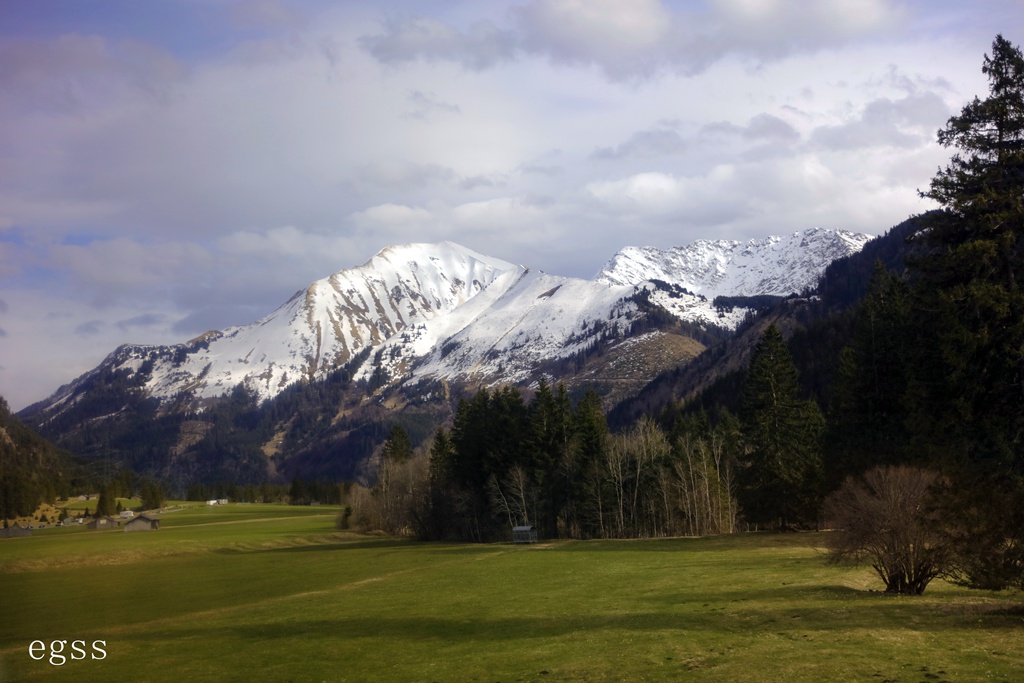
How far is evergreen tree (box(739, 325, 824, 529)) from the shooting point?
72625 millimetres

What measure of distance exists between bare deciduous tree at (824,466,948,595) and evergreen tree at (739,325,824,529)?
134 feet

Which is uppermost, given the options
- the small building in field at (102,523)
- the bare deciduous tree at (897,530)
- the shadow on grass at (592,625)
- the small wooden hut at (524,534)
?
the bare deciduous tree at (897,530)

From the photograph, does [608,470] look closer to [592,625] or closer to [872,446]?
[872,446]

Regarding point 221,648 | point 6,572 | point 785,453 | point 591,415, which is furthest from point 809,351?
point 221,648

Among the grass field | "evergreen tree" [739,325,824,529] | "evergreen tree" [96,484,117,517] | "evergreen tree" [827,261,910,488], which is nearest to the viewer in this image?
the grass field

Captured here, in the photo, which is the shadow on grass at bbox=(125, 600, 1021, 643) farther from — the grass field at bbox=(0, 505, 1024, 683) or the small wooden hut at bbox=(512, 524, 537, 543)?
the small wooden hut at bbox=(512, 524, 537, 543)

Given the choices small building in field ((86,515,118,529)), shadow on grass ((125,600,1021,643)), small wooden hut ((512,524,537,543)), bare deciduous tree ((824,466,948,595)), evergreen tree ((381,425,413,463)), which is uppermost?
evergreen tree ((381,425,413,463))

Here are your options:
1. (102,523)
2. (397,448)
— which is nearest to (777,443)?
(397,448)

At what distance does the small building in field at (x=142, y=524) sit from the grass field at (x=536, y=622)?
67816 mm

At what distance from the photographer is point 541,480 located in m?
100

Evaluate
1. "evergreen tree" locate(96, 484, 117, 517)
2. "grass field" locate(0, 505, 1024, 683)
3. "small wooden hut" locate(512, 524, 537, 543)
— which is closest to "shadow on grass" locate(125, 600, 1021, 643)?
"grass field" locate(0, 505, 1024, 683)

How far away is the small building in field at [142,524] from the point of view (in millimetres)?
137250

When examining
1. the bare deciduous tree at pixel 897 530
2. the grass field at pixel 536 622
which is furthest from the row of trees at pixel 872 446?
the grass field at pixel 536 622

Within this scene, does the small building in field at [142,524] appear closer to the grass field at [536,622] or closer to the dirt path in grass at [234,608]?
the grass field at [536,622]
